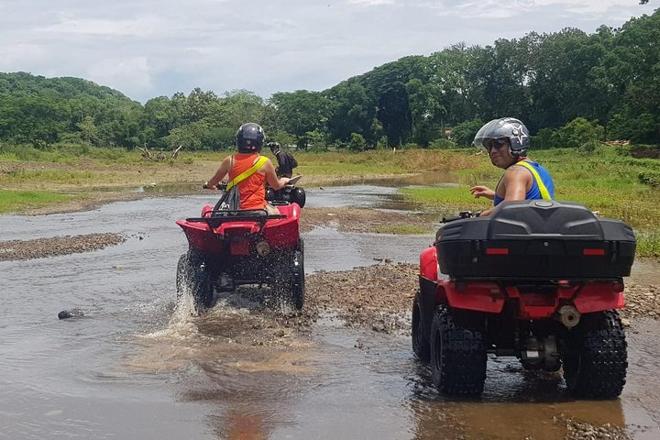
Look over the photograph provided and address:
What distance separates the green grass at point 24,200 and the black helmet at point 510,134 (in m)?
21.1

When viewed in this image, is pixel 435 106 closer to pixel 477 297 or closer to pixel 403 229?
pixel 403 229

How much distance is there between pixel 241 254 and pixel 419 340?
2321 millimetres

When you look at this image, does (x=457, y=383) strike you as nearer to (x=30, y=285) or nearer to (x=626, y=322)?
(x=626, y=322)

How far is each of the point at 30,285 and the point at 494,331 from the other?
306 inches

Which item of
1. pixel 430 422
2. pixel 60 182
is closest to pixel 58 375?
pixel 430 422

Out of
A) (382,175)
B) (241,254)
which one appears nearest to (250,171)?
(241,254)

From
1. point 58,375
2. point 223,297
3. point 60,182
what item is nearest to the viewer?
point 58,375

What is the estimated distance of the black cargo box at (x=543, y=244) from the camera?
204 inches

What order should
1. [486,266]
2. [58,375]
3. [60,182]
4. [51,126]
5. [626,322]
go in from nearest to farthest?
[486,266] → [58,375] → [626,322] → [60,182] → [51,126]

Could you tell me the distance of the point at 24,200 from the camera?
27250 mm

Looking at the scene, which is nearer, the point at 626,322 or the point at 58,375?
the point at 58,375

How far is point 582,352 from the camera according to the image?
575 centimetres

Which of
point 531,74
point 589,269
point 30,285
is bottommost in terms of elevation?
point 30,285

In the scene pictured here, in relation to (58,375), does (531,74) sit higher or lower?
higher
